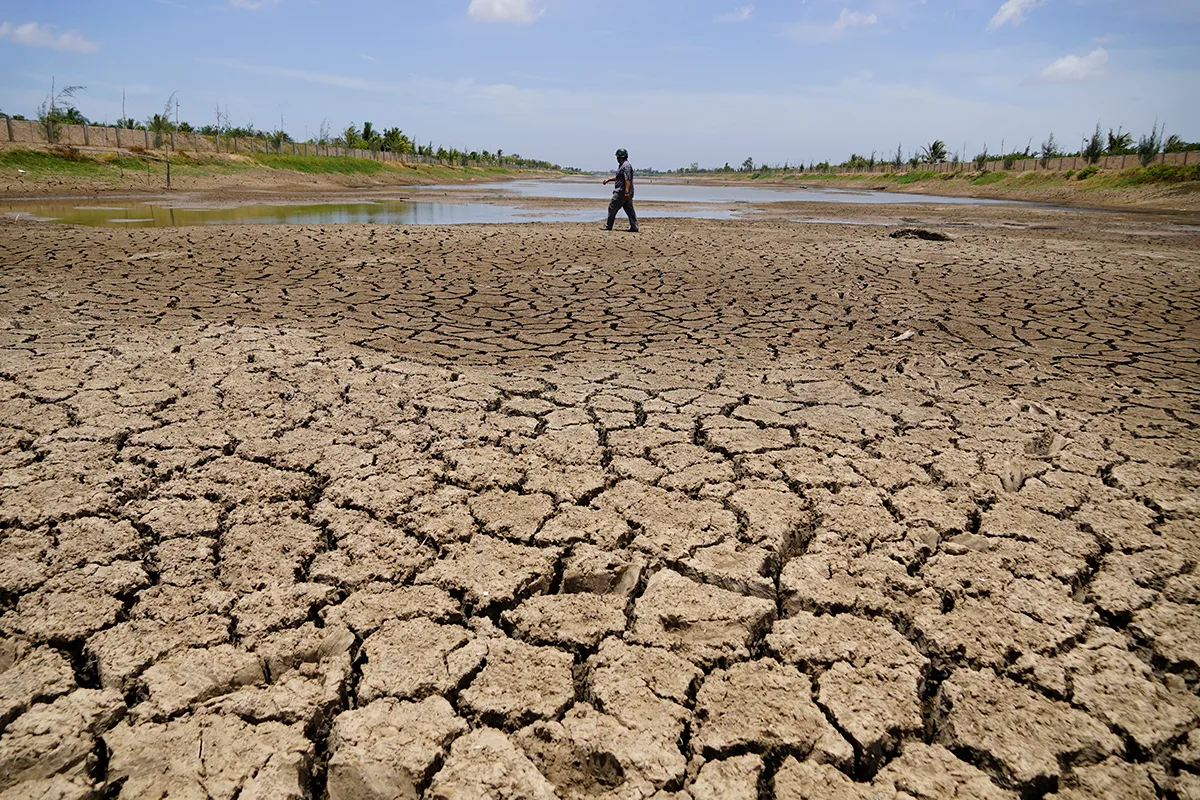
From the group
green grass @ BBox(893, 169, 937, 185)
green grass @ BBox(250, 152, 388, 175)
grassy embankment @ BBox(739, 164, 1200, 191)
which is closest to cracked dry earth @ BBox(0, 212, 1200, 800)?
grassy embankment @ BBox(739, 164, 1200, 191)

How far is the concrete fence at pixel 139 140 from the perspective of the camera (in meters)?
21.6

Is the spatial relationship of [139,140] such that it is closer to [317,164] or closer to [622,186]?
[317,164]

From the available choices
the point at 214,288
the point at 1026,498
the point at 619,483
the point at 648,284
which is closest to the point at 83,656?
the point at 619,483

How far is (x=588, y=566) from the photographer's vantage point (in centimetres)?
196

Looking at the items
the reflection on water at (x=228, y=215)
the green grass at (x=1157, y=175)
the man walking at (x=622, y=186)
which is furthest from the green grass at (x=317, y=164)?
the green grass at (x=1157, y=175)

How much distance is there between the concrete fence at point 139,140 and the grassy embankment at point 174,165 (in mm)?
1175

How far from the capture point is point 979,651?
1.67 meters

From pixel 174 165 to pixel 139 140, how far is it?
453 centimetres

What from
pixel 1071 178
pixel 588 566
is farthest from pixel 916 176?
pixel 588 566

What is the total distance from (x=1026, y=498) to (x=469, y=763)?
214 centimetres

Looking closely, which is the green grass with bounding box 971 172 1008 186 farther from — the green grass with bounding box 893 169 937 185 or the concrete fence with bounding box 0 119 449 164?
the concrete fence with bounding box 0 119 449 164

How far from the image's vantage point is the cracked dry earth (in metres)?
1.38

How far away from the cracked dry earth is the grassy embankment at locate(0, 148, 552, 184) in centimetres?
1987

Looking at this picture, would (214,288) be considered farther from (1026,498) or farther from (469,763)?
(1026,498)
